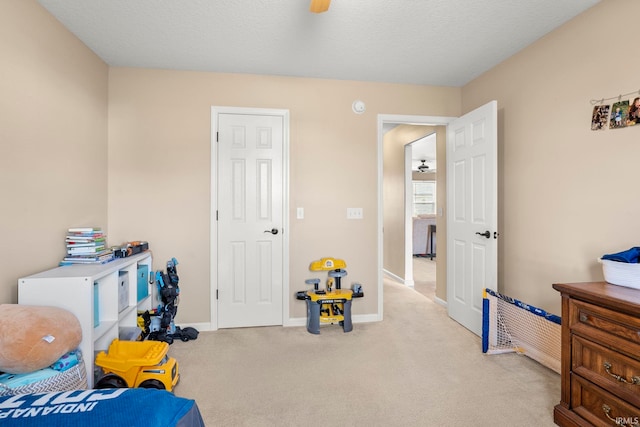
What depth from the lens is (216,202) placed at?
3.23 m

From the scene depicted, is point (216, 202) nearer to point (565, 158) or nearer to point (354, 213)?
point (354, 213)

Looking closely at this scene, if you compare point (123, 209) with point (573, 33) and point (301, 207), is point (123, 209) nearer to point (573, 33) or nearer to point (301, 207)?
point (301, 207)

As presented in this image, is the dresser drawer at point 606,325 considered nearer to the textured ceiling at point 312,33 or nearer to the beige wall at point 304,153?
the beige wall at point 304,153

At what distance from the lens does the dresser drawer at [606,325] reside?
4.84 feet

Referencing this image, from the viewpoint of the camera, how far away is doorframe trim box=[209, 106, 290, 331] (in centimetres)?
322

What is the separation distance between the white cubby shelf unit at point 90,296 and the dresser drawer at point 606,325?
2.72 meters

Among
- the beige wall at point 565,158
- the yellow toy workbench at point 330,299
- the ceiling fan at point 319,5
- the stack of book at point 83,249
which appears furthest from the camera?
the yellow toy workbench at point 330,299

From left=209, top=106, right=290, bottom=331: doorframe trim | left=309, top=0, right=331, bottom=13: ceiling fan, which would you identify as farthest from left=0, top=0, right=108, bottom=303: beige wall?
left=309, top=0, right=331, bottom=13: ceiling fan

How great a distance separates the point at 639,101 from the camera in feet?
6.28

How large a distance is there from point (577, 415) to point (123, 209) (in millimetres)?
3676

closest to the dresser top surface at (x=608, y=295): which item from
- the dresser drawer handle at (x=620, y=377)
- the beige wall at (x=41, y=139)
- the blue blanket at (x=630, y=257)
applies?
the blue blanket at (x=630, y=257)

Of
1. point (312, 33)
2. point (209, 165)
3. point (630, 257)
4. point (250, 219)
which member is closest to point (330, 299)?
point (250, 219)

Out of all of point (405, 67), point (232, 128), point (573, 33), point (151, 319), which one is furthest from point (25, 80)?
point (573, 33)

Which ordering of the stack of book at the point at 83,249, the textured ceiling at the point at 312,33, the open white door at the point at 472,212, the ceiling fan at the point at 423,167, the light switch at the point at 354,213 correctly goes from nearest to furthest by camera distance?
the textured ceiling at the point at 312,33 → the stack of book at the point at 83,249 → the open white door at the point at 472,212 → the light switch at the point at 354,213 → the ceiling fan at the point at 423,167
